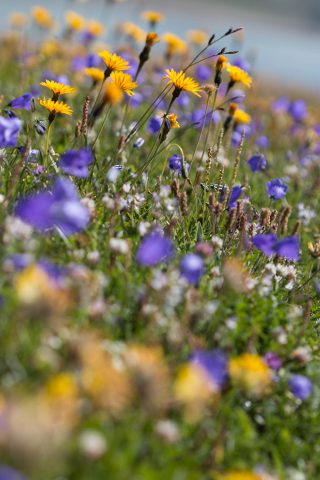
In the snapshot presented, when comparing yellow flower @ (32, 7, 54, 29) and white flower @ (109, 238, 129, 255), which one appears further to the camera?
yellow flower @ (32, 7, 54, 29)

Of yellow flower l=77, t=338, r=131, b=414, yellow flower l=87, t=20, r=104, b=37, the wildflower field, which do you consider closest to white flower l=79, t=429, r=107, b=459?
the wildflower field

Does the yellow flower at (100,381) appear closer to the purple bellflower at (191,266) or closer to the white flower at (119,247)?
the purple bellflower at (191,266)

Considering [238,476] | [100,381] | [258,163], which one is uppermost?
[258,163]

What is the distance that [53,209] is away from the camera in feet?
8.02

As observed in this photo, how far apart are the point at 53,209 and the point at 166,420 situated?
31.8 inches

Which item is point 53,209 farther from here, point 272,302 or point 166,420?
point 272,302

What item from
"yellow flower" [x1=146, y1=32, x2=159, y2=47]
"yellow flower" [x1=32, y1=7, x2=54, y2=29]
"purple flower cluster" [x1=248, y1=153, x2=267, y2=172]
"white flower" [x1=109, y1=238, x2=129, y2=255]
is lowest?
"white flower" [x1=109, y1=238, x2=129, y2=255]

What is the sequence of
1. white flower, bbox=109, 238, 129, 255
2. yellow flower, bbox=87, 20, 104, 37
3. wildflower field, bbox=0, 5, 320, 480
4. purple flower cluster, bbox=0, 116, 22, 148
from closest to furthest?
wildflower field, bbox=0, 5, 320, 480, white flower, bbox=109, 238, 129, 255, purple flower cluster, bbox=0, 116, 22, 148, yellow flower, bbox=87, 20, 104, 37

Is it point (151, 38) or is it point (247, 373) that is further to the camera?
point (151, 38)

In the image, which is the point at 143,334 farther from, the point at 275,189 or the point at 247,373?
the point at 275,189

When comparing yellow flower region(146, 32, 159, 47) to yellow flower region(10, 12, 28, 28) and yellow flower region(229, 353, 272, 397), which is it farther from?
yellow flower region(10, 12, 28, 28)

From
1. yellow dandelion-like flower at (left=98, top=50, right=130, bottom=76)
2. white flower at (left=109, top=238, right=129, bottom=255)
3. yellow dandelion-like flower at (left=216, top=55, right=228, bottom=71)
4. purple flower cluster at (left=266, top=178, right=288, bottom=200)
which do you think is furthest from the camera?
purple flower cluster at (left=266, top=178, right=288, bottom=200)

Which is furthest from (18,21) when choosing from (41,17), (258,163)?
(258,163)

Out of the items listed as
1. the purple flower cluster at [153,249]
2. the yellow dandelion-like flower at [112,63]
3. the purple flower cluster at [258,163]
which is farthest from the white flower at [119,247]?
the purple flower cluster at [258,163]
